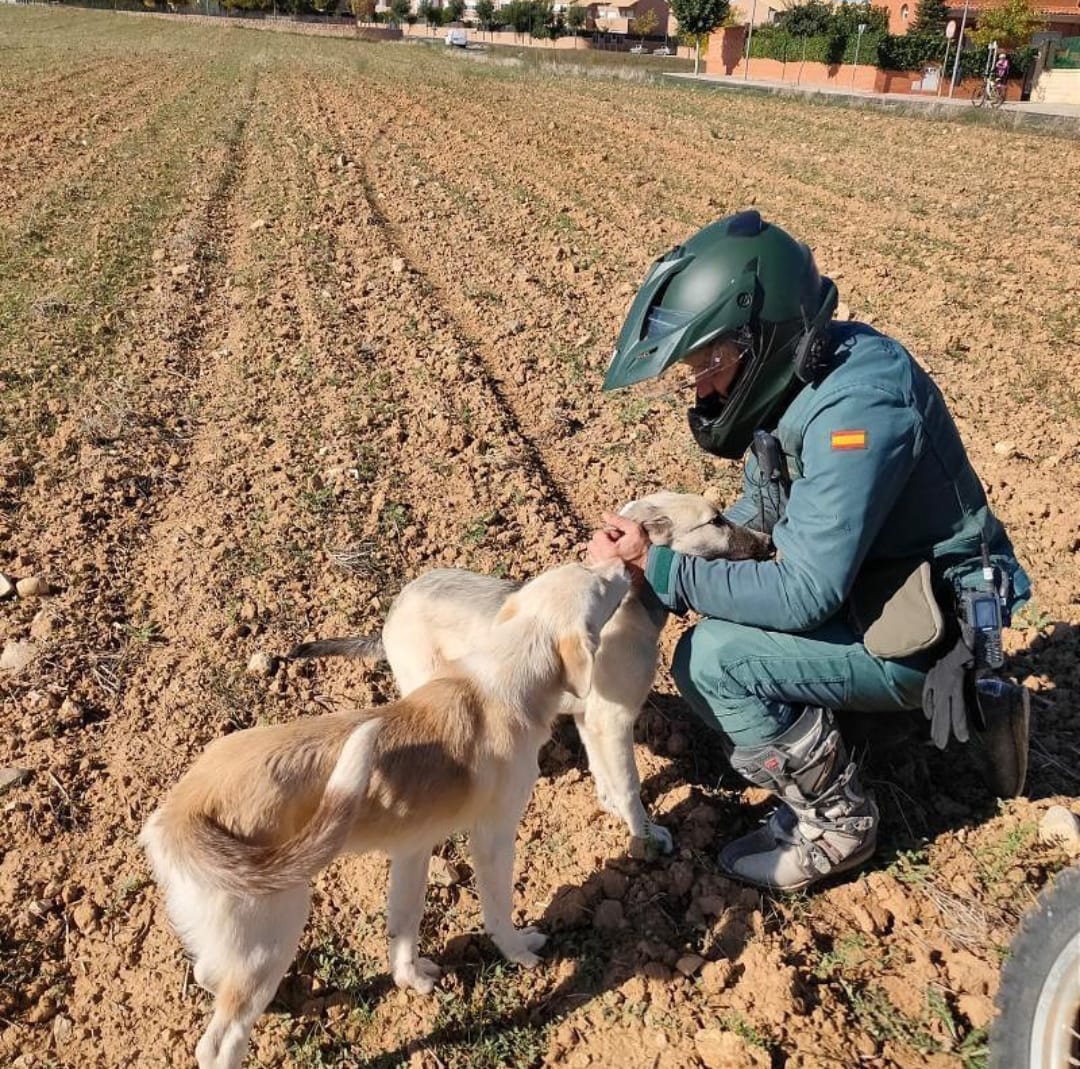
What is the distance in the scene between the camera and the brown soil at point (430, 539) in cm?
304

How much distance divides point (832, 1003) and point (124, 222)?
1125 cm

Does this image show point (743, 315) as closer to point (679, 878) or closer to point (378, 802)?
point (378, 802)

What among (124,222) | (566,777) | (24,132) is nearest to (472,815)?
(566,777)

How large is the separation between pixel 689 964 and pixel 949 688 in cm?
122

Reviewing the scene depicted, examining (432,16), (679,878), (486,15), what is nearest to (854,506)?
(679,878)

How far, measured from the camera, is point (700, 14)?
→ 205 feet

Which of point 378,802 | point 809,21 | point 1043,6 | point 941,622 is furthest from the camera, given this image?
point 809,21

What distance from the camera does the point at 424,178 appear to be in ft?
45.3

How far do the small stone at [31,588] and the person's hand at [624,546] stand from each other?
290cm

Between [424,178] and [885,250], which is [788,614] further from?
[424,178]

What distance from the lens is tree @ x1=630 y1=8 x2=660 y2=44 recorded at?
92.0m

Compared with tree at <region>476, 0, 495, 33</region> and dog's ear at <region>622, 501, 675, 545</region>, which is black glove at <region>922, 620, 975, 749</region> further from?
tree at <region>476, 0, 495, 33</region>

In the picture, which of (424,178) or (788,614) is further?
(424,178)

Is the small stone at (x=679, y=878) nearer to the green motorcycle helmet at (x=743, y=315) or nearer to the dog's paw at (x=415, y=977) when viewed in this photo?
the dog's paw at (x=415, y=977)
